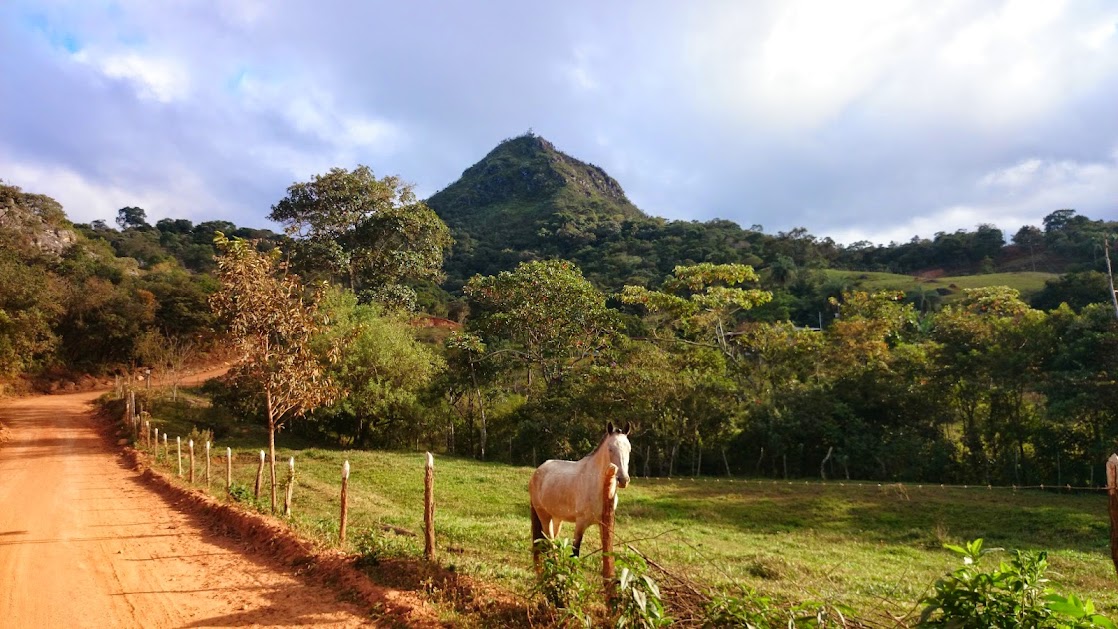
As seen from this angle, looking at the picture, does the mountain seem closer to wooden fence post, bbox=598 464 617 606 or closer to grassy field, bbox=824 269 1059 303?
grassy field, bbox=824 269 1059 303

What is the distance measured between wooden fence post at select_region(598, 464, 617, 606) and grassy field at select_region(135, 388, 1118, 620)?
50 cm

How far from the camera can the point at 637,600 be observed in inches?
188

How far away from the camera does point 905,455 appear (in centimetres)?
2592

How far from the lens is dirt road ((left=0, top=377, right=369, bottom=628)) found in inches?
264

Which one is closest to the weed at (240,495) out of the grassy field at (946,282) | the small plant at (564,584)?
the small plant at (564,584)

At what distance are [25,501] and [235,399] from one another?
47.0 ft

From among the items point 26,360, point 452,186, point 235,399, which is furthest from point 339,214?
point 452,186

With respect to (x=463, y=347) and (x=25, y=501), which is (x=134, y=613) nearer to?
(x=25, y=501)

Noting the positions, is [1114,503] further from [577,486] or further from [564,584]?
[577,486]

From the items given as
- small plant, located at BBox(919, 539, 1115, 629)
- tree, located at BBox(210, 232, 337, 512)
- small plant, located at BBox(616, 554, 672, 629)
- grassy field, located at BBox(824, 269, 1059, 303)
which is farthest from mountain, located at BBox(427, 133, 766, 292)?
small plant, located at BBox(919, 539, 1115, 629)

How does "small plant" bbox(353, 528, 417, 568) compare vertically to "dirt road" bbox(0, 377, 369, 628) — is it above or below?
above

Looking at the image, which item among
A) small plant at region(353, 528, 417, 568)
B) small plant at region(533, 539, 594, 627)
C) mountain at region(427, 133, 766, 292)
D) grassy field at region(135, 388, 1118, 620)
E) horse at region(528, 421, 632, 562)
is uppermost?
mountain at region(427, 133, 766, 292)

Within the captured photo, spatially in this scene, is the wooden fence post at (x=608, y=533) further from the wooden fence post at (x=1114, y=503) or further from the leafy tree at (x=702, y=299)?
the leafy tree at (x=702, y=299)

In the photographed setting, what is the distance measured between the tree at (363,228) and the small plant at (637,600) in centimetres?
3266
